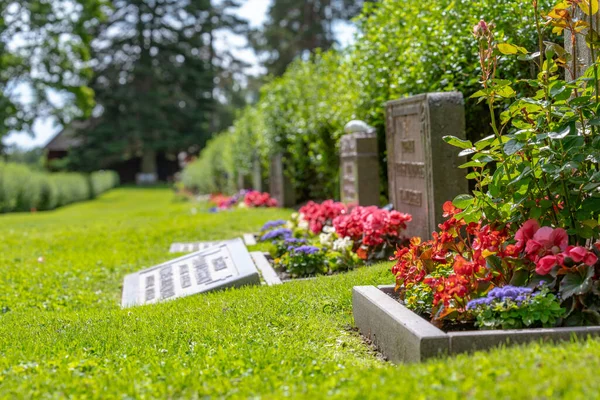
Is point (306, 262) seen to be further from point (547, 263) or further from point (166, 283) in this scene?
point (547, 263)

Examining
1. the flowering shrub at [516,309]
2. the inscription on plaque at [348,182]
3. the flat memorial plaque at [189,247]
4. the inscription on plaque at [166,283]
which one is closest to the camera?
the flowering shrub at [516,309]

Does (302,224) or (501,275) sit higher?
(501,275)

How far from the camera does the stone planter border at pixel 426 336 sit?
3.62 m

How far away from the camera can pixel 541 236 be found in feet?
13.3

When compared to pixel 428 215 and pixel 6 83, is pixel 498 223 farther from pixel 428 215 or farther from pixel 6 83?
pixel 6 83

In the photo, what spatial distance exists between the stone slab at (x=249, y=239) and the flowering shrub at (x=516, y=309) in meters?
5.89

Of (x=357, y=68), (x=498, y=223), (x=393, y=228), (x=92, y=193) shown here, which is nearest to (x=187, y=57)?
(x=92, y=193)

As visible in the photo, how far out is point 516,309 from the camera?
3.82m

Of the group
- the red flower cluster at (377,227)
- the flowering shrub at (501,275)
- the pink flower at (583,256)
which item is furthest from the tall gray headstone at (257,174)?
the pink flower at (583,256)

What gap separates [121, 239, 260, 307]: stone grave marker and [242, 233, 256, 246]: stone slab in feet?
3.21

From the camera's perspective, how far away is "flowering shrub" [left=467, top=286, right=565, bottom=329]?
3.76 m

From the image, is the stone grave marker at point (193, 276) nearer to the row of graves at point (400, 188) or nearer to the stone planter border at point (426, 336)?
the row of graves at point (400, 188)

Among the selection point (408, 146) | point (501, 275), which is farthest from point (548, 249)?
point (408, 146)

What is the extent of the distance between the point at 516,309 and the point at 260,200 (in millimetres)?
13241
